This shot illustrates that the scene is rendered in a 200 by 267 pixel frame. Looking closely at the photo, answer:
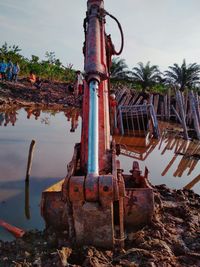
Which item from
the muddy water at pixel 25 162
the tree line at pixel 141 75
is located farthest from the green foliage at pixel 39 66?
the muddy water at pixel 25 162

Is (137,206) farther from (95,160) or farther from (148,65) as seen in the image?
(148,65)

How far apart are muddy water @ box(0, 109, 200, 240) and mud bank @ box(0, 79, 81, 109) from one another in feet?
19.9

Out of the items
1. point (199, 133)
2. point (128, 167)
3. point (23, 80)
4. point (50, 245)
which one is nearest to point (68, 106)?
point (23, 80)

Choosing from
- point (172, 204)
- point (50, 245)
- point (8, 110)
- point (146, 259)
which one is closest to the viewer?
point (146, 259)

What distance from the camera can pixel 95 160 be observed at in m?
3.45

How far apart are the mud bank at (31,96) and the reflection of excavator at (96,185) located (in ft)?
56.0

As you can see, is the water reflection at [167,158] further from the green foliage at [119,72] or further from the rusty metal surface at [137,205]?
the green foliage at [119,72]

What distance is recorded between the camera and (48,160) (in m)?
9.49

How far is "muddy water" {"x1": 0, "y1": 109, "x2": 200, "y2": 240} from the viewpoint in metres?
6.32

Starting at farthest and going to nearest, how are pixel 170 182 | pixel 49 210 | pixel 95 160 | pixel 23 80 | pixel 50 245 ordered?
1. pixel 23 80
2. pixel 170 182
3. pixel 49 210
4. pixel 50 245
5. pixel 95 160

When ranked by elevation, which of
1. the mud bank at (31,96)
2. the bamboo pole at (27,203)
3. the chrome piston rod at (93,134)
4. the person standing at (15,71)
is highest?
the person standing at (15,71)

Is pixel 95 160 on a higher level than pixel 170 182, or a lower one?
higher

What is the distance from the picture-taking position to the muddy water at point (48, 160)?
249 inches

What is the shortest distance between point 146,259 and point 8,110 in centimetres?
1791
